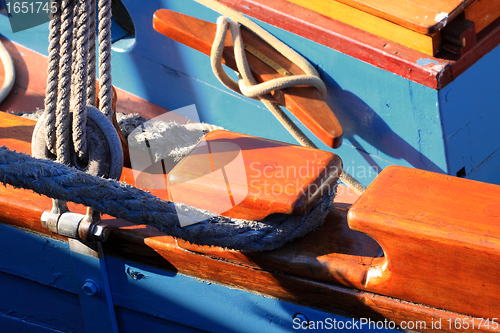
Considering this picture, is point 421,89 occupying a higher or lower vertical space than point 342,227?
higher

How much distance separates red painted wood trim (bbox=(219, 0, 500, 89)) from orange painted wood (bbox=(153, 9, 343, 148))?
0.11m

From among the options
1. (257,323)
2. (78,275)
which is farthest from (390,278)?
(78,275)

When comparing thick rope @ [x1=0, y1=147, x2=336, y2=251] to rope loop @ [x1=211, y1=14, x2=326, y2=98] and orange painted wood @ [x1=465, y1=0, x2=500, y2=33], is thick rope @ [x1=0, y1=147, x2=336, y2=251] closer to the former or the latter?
rope loop @ [x1=211, y1=14, x2=326, y2=98]

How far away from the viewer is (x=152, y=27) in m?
2.07

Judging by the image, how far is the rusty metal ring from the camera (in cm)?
114

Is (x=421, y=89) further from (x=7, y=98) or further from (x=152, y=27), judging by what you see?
(x=7, y=98)

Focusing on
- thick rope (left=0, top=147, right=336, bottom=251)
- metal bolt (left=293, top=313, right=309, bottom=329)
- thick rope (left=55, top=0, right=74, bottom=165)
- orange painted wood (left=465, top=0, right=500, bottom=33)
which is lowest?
metal bolt (left=293, top=313, right=309, bottom=329)

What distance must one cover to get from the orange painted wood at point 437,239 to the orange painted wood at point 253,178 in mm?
124

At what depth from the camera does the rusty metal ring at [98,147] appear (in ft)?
3.76

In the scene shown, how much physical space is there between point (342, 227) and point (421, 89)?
0.64 meters

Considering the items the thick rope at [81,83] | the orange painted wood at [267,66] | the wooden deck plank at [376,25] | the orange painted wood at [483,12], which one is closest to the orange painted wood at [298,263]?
the thick rope at [81,83]

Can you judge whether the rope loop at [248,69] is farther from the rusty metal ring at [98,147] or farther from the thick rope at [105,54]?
the rusty metal ring at [98,147]

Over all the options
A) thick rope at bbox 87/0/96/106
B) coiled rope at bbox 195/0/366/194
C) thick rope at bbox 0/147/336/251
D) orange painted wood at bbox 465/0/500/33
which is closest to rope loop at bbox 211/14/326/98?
coiled rope at bbox 195/0/366/194

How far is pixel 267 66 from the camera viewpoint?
5.86 feet
